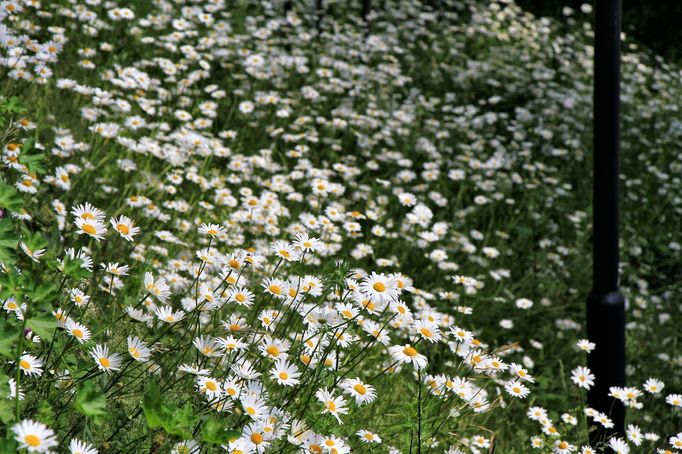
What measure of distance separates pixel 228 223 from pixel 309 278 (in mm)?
1396

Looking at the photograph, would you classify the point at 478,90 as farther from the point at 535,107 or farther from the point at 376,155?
the point at 376,155

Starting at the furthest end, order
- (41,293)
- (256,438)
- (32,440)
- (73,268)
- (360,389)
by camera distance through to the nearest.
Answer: (360,389) < (256,438) < (73,268) < (41,293) < (32,440)

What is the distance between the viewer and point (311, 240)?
1.89m

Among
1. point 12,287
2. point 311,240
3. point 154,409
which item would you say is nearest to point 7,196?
point 12,287

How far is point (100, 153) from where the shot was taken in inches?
139

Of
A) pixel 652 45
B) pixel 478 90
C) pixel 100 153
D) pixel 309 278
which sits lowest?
pixel 652 45

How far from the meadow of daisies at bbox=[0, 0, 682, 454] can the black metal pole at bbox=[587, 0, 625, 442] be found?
22 centimetres

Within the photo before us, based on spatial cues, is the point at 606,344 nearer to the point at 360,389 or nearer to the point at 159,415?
the point at 360,389

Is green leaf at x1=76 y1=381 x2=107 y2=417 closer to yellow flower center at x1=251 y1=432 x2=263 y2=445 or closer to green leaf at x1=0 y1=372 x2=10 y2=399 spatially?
green leaf at x1=0 y1=372 x2=10 y2=399

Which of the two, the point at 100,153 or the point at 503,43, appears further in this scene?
the point at 503,43

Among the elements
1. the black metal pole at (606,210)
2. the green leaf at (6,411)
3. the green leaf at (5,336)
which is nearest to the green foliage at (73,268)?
the green leaf at (5,336)

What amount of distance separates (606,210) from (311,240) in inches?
48.7

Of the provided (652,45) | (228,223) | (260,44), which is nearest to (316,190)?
(228,223)

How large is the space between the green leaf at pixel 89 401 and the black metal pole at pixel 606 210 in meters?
1.90
